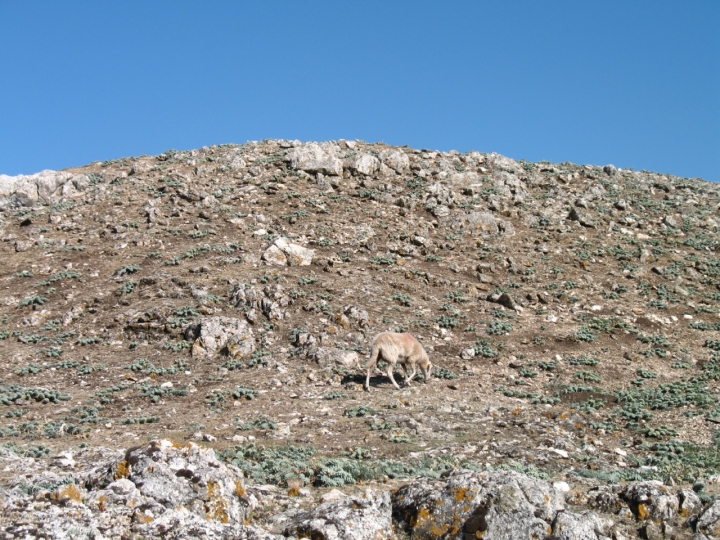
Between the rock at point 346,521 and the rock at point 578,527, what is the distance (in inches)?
74.3

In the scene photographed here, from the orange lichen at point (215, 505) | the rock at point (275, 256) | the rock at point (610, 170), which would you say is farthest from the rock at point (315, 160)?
the orange lichen at point (215, 505)

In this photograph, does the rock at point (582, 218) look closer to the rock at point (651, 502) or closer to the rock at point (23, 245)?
the rock at point (651, 502)

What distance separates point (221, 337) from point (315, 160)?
1708cm

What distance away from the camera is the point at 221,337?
18.0 meters

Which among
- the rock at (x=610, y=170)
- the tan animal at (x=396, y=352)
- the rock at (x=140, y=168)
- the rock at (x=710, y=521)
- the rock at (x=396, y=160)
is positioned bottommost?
the rock at (x=710, y=521)

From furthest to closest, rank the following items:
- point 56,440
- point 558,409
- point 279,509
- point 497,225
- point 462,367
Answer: point 497,225 → point 462,367 → point 558,409 → point 56,440 → point 279,509

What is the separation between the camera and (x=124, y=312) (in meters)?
19.5

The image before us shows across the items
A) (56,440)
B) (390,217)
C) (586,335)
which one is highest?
(390,217)

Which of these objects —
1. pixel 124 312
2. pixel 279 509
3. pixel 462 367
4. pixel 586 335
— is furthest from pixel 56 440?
pixel 586 335

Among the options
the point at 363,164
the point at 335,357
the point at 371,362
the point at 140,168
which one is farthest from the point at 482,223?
the point at 140,168

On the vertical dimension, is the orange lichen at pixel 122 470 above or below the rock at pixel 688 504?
below

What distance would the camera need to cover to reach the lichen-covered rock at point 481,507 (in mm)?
6418

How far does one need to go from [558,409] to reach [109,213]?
2222 cm

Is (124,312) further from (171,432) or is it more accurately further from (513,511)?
(513,511)
